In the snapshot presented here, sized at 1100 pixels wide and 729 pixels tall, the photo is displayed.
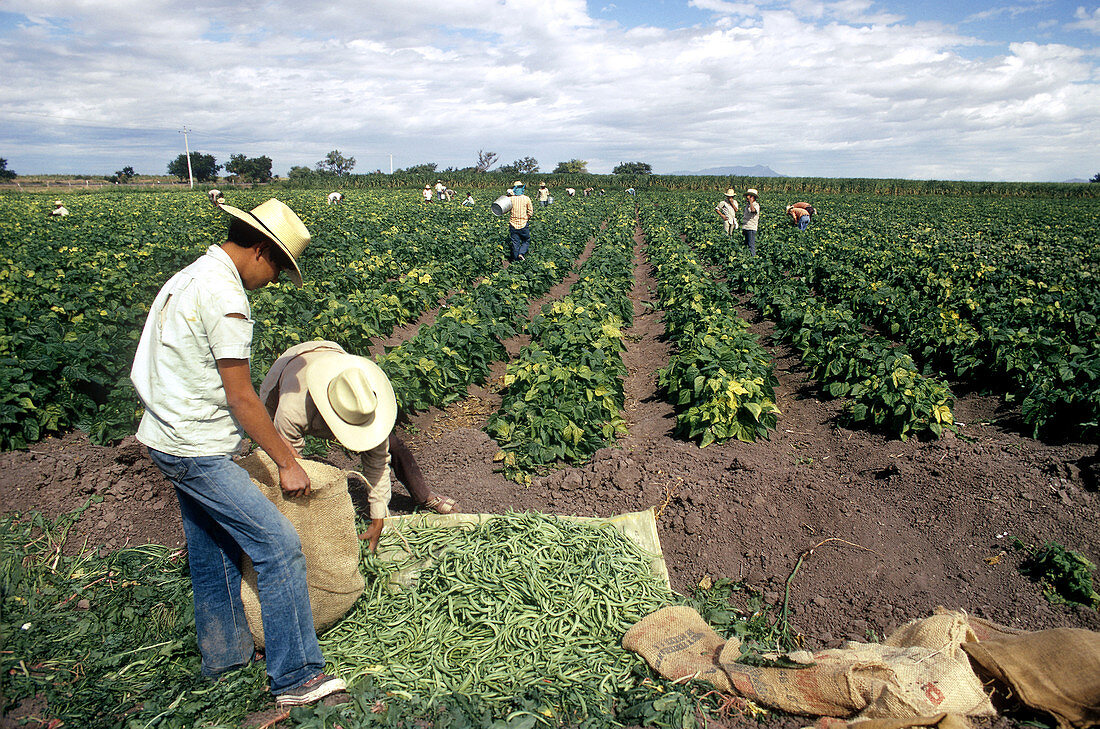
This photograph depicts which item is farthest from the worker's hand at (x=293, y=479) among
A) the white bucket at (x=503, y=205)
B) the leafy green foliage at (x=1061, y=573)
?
the white bucket at (x=503, y=205)

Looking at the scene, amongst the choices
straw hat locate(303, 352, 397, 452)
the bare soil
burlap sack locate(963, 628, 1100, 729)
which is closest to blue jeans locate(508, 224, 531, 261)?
the bare soil

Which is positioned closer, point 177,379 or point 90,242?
point 177,379

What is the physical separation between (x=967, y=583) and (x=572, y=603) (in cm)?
227

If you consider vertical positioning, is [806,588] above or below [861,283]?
below

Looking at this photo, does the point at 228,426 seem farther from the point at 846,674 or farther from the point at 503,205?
the point at 503,205

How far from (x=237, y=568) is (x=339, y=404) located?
926 mm

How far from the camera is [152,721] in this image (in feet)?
8.34

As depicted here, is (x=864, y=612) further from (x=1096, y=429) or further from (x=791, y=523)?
(x=1096, y=429)

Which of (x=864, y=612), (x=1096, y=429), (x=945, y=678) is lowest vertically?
(x=864, y=612)

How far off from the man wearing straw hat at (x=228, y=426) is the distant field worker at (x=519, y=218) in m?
10.2

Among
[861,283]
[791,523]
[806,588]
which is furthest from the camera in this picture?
[861,283]

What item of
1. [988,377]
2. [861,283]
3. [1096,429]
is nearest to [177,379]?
[1096,429]

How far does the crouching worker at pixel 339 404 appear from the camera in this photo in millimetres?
2795

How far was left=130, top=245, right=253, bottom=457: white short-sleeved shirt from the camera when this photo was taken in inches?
93.0
